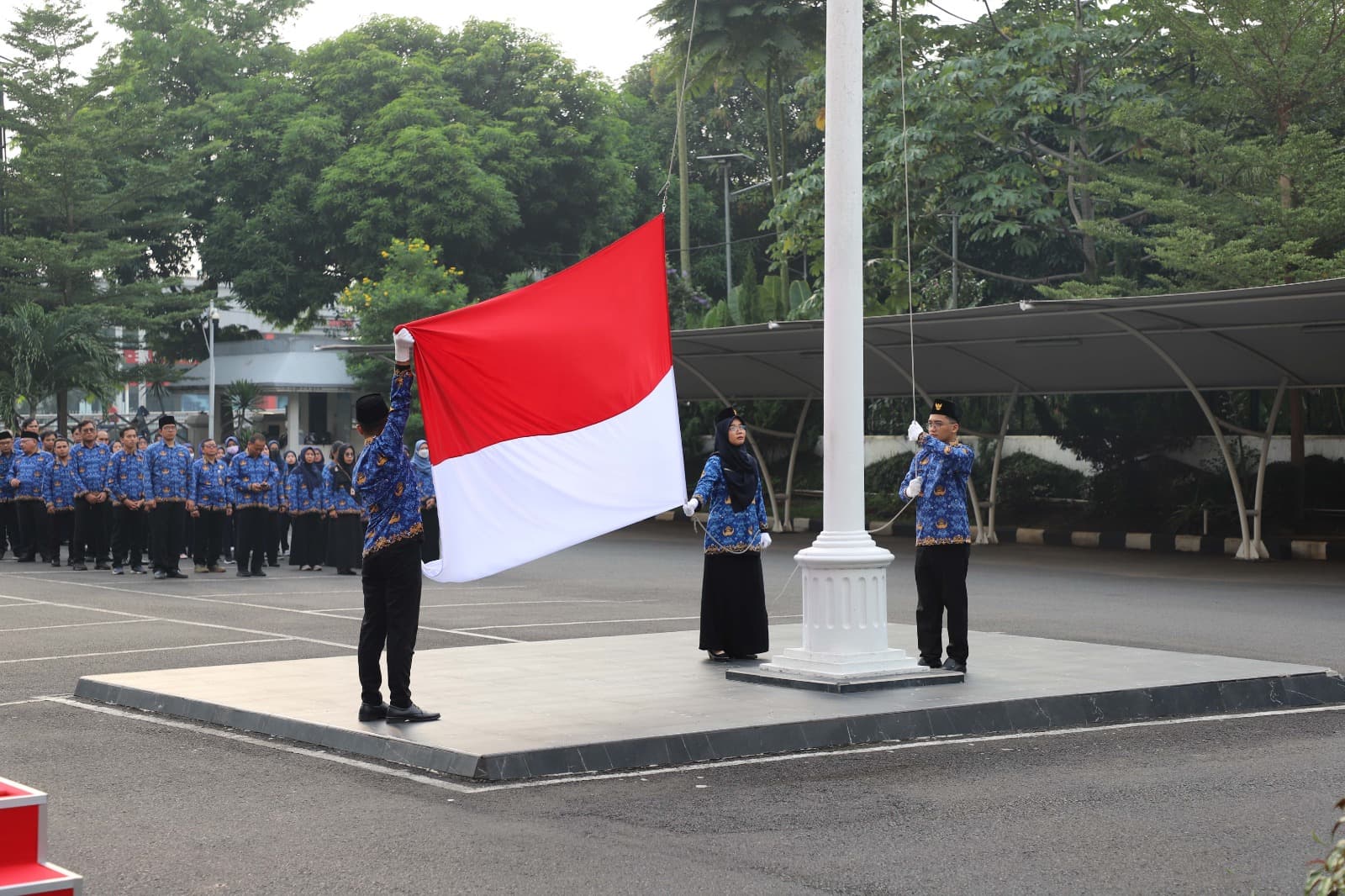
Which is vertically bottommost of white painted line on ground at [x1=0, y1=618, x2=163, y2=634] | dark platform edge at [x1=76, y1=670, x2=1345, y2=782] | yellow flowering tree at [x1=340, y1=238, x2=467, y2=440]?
dark platform edge at [x1=76, y1=670, x2=1345, y2=782]

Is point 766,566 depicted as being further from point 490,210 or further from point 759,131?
point 759,131

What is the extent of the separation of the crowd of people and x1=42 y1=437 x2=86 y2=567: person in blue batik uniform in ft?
0.06

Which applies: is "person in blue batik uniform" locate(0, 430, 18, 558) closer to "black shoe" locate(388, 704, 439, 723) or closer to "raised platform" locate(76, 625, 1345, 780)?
"raised platform" locate(76, 625, 1345, 780)

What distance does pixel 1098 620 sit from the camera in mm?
15102

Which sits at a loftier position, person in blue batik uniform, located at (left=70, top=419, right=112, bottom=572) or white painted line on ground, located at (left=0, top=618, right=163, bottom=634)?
person in blue batik uniform, located at (left=70, top=419, right=112, bottom=572)

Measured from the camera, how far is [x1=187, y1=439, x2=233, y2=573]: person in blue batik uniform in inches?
841

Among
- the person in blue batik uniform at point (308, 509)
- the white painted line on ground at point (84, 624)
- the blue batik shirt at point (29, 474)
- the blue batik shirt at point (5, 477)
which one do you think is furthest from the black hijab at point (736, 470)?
the blue batik shirt at point (5, 477)

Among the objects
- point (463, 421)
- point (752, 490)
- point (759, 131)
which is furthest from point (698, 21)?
point (463, 421)

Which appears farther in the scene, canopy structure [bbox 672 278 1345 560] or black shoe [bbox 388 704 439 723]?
canopy structure [bbox 672 278 1345 560]

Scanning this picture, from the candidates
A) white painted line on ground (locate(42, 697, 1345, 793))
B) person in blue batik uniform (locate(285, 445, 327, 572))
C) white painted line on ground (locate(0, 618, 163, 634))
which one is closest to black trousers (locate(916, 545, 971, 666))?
white painted line on ground (locate(42, 697, 1345, 793))

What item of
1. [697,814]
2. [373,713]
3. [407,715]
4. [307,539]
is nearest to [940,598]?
[407,715]

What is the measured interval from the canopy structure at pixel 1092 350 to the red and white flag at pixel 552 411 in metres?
9.02

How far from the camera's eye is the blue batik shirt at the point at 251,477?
2159 centimetres

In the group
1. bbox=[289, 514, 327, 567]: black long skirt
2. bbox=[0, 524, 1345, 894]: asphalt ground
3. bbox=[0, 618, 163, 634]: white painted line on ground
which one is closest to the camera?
bbox=[0, 524, 1345, 894]: asphalt ground
